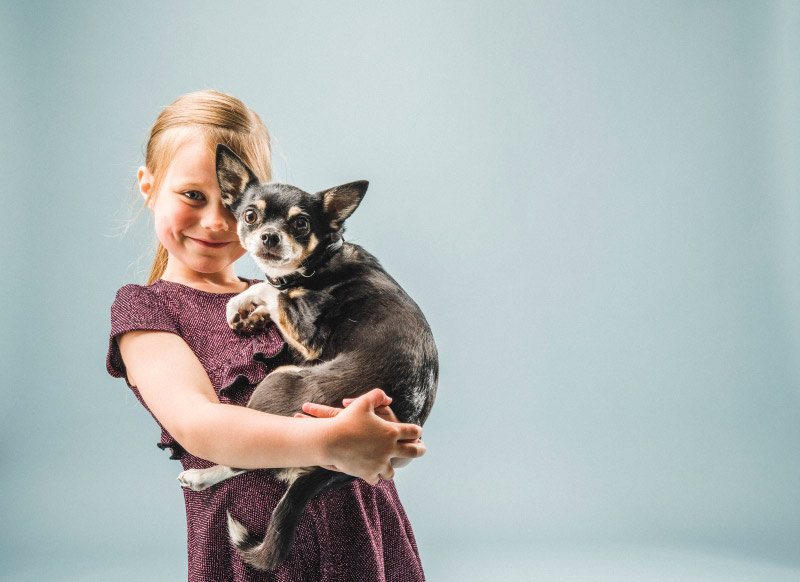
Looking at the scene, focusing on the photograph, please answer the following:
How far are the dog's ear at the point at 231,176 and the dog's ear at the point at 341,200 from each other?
14 cm

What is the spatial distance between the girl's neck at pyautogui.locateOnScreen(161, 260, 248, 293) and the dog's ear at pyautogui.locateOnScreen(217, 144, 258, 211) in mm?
270

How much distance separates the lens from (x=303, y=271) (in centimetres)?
131

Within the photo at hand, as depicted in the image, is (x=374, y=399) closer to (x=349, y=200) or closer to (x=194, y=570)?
(x=349, y=200)

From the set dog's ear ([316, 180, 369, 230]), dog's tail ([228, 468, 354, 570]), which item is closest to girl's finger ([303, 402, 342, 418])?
dog's tail ([228, 468, 354, 570])

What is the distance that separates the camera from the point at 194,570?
135 cm

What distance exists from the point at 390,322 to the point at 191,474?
445 mm

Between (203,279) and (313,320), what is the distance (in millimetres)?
429

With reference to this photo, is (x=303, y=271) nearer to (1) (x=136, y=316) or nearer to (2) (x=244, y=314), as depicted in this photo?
(2) (x=244, y=314)

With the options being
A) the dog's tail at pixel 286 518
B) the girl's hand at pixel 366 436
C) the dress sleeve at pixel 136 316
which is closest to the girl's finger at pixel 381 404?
the girl's hand at pixel 366 436

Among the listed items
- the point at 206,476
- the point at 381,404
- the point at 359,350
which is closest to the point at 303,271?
the point at 359,350

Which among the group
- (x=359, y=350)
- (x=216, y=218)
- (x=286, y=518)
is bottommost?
(x=286, y=518)

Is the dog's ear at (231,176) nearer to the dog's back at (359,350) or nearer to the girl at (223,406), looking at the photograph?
the girl at (223,406)

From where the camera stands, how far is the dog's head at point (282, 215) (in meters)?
1.25

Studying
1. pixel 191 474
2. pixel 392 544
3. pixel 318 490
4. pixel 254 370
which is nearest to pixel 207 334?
pixel 254 370
